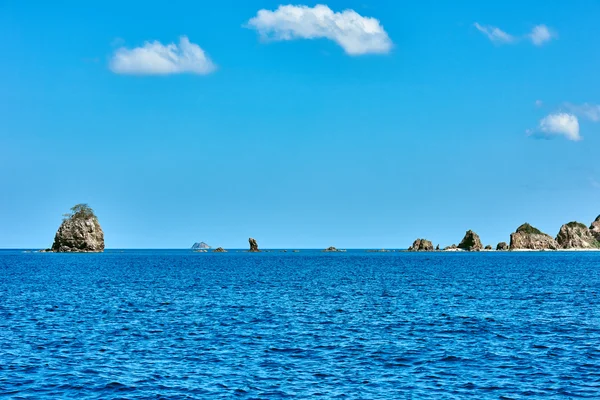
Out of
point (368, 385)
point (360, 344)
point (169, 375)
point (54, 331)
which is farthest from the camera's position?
point (54, 331)

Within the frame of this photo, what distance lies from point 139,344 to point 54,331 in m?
9.91

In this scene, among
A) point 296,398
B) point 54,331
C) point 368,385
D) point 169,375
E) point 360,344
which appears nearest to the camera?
point 296,398

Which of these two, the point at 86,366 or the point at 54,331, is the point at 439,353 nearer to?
the point at 86,366

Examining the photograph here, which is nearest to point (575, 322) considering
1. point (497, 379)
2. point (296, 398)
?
point (497, 379)

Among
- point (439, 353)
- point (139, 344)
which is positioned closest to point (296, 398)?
point (439, 353)

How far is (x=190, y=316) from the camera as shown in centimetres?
5566

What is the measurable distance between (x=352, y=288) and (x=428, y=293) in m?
14.3

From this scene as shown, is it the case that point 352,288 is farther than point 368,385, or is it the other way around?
point 352,288

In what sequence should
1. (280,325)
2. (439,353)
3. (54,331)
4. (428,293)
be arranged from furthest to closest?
(428,293) < (280,325) < (54,331) < (439,353)

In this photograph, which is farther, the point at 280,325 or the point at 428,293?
the point at 428,293

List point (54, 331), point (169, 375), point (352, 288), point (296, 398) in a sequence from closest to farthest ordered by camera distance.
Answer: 1. point (296, 398)
2. point (169, 375)
3. point (54, 331)
4. point (352, 288)

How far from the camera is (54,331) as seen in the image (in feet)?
152

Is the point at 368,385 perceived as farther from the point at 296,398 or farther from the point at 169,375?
the point at 169,375

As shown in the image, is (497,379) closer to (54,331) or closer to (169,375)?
(169,375)
